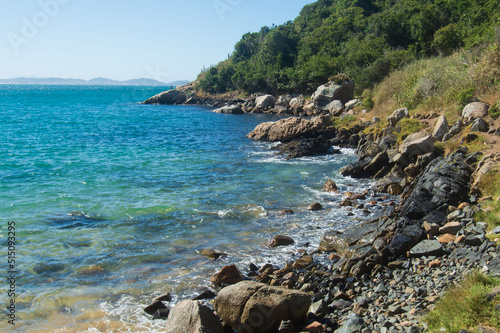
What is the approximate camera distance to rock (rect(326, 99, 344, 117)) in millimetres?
36884

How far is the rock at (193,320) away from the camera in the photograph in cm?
677

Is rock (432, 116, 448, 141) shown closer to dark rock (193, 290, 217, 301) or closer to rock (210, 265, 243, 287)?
rock (210, 265, 243, 287)

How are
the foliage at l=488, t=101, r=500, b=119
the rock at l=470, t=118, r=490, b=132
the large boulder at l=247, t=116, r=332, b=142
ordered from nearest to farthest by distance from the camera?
1. the rock at l=470, t=118, r=490, b=132
2. the foliage at l=488, t=101, r=500, b=119
3. the large boulder at l=247, t=116, r=332, b=142

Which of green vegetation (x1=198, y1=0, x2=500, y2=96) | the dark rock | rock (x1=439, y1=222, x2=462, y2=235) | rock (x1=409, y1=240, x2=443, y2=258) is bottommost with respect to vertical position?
the dark rock

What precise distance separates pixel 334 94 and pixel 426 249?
3421 cm

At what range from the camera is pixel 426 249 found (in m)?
8.89

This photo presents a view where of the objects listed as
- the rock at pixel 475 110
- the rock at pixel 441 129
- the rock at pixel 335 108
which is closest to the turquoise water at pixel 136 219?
the rock at pixel 441 129

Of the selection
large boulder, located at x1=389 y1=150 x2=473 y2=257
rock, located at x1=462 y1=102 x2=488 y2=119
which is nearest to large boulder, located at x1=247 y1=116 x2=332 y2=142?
rock, located at x1=462 y1=102 x2=488 y2=119

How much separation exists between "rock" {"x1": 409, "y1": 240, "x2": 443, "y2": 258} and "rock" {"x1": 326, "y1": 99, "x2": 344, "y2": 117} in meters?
28.9

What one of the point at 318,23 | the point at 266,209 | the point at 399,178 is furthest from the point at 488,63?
the point at 318,23

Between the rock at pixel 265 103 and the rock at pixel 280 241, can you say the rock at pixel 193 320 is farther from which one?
the rock at pixel 265 103

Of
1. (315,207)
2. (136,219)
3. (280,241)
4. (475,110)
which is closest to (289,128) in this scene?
(475,110)

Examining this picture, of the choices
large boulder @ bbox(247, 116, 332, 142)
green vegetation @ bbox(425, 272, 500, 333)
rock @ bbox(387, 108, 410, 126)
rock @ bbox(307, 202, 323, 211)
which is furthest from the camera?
large boulder @ bbox(247, 116, 332, 142)

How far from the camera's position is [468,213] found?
10.2 m
